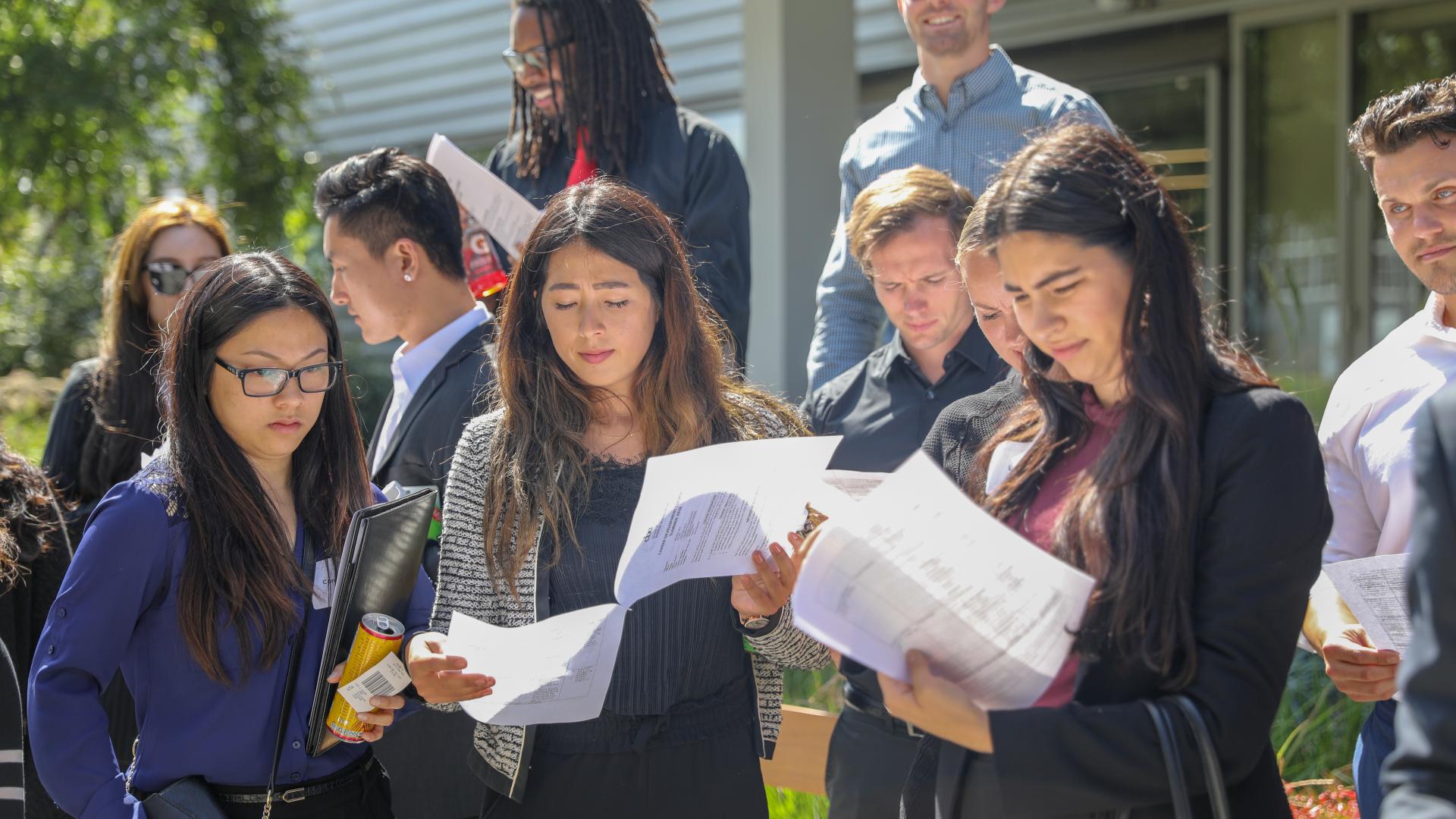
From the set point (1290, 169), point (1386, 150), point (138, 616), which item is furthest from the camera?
point (1290, 169)

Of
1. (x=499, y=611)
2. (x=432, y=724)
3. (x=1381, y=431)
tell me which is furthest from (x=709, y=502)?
(x=432, y=724)

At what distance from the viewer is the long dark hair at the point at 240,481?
2523 mm

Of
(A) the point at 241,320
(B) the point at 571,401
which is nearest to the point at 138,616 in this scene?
(A) the point at 241,320

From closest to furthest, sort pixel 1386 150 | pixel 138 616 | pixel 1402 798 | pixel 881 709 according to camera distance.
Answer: pixel 1402 798
pixel 138 616
pixel 1386 150
pixel 881 709

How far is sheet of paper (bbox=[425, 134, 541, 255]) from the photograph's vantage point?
3.87 meters

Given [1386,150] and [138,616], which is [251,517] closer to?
[138,616]

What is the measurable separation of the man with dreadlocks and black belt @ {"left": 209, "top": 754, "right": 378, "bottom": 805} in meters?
1.92

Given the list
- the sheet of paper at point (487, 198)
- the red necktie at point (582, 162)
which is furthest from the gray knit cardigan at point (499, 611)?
the red necktie at point (582, 162)

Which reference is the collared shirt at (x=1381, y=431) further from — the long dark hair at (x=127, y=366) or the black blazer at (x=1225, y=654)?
the long dark hair at (x=127, y=366)

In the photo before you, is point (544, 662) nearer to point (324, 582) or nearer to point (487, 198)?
point (324, 582)

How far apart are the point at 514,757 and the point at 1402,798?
1.60 meters

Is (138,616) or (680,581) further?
(680,581)

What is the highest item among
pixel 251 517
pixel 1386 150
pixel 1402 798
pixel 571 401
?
pixel 1386 150

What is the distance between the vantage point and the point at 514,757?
2518 millimetres
